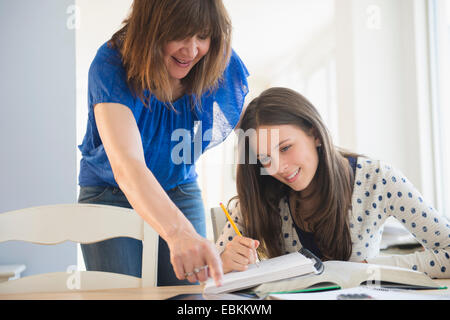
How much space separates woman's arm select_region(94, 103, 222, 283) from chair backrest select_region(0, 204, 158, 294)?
25 centimetres

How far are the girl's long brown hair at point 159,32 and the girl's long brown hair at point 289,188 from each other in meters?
0.28

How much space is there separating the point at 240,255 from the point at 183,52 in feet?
1.45

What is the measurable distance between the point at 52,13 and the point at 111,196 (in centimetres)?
128

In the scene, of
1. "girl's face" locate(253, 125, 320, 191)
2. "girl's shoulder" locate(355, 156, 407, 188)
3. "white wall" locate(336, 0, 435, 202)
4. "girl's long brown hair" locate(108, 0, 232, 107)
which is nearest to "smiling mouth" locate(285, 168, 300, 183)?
"girl's face" locate(253, 125, 320, 191)

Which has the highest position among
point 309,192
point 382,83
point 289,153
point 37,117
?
point 382,83

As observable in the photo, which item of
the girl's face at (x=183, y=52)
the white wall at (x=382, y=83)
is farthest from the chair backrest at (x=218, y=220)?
the white wall at (x=382, y=83)

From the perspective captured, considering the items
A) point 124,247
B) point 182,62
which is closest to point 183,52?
point 182,62

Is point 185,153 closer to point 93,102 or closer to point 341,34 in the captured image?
point 93,102

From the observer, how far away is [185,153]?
110 centimetres

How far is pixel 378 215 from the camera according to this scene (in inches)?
41.7

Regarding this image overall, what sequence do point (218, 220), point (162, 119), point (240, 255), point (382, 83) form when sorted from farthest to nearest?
point (382, 83)
point (218, 220)
point (162, 119)
point (240, 255)

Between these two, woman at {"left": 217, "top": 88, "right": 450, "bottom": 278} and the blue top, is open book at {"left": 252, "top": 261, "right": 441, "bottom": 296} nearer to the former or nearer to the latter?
woman at {"left": 217, "top": 88, "right": 450, "bottom": 278}

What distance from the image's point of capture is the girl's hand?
0.77 m

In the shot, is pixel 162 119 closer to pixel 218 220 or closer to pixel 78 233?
pixel 78 233
